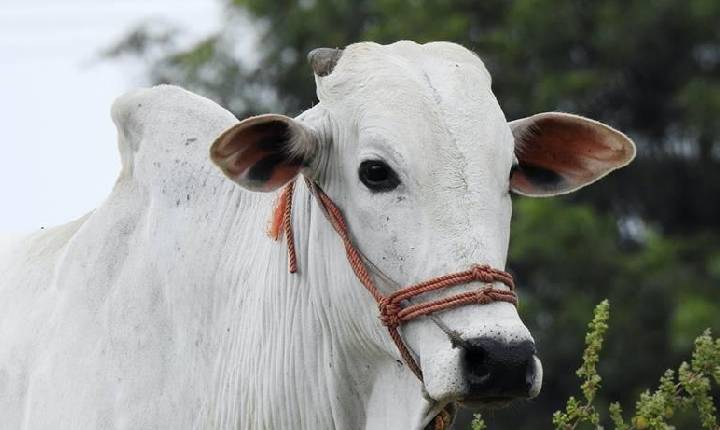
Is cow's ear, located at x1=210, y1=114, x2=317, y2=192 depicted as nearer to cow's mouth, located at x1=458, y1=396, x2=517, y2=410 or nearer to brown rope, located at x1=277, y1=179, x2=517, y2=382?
brown rope, located at x1=277, y1=179, x2=517, y2=382

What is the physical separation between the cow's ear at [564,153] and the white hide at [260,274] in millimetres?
424

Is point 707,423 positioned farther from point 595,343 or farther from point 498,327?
point 498,327

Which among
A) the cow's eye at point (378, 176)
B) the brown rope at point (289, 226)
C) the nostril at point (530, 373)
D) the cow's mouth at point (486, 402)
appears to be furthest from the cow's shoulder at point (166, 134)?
the nostril at point (530, 373)

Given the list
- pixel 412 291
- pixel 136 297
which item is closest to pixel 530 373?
pixel 412 291

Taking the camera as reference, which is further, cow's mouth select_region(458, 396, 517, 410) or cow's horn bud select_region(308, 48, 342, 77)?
cow's horn bud select_region(308, 48, 342, 77)

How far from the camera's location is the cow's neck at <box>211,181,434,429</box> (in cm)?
570

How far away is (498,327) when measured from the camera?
5.19 m

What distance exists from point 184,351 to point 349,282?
724 millimetres

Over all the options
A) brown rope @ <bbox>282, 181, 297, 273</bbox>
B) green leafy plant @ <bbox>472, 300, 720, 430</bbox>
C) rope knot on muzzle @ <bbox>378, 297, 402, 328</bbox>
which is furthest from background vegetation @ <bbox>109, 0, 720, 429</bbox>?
rope knot on muzzle @ <bbox>378, 297, 402, 328</bbox>

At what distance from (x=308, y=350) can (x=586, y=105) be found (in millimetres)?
15629

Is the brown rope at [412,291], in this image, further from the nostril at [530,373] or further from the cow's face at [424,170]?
the nostril at [530,373]

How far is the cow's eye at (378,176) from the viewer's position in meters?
5.53

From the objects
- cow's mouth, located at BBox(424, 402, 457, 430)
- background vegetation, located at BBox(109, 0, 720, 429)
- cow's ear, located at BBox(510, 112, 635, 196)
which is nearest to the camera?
cow's mouth, located at BBox(424, 402, 457, 430)

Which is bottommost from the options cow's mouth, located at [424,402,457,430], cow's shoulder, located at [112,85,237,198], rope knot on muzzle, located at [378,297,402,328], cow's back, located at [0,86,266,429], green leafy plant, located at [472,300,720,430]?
green leafy plant, located at [472,300,720,430]
